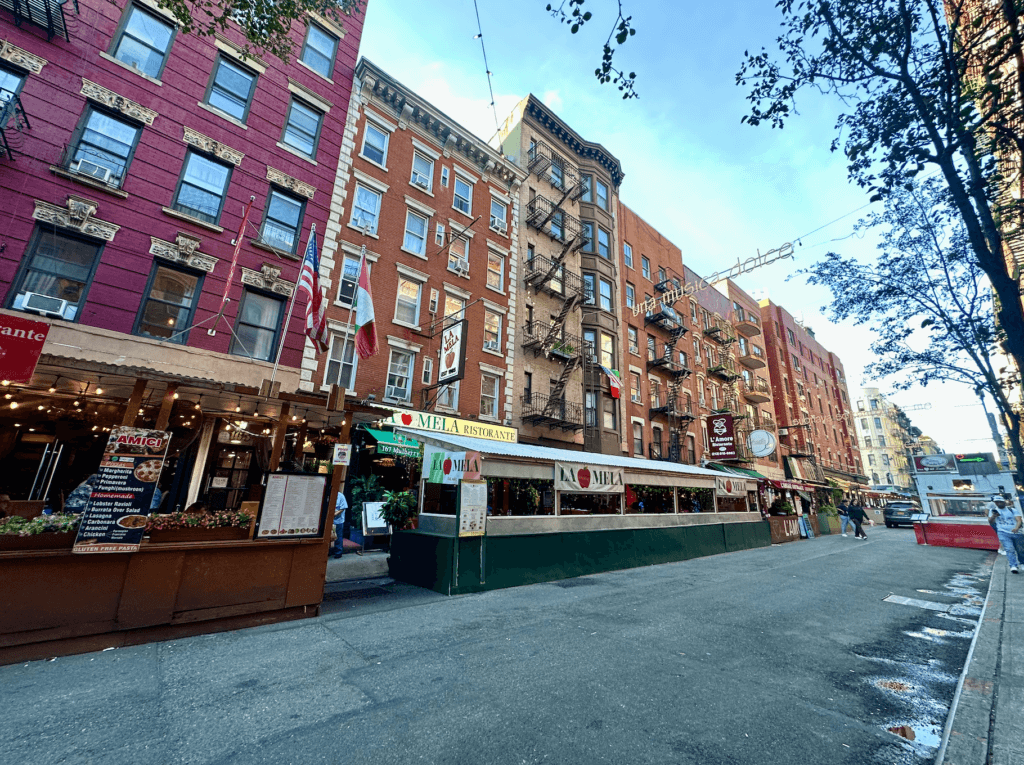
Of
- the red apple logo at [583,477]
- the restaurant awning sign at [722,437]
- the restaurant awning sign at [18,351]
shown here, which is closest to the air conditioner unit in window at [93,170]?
the restaurant awning sign at [18,351]

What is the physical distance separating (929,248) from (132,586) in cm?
2484

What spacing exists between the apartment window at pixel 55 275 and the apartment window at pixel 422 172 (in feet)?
38.2

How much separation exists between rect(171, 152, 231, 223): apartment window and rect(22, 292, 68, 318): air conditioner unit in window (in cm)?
396

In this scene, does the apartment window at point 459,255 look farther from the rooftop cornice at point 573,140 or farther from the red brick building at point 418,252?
the rooftop cornice at point 573,140

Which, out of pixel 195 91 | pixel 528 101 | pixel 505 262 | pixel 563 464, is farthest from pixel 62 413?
pixel 528 101

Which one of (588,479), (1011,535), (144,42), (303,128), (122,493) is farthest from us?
(303,128)

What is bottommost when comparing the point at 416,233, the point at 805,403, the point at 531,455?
the point at 531,455

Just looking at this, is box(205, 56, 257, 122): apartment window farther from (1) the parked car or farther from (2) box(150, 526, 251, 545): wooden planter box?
(1) the parked car

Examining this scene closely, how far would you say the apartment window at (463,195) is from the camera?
20.7 m

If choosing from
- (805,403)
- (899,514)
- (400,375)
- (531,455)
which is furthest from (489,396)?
(805,403)

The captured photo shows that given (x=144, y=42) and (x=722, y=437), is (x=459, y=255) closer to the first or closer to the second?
(x=144, y=42)

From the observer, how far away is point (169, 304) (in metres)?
12.1

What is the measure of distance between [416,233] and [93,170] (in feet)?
33.2

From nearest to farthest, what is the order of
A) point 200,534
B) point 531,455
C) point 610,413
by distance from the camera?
point 200,534, point 531,455, point 610,413
